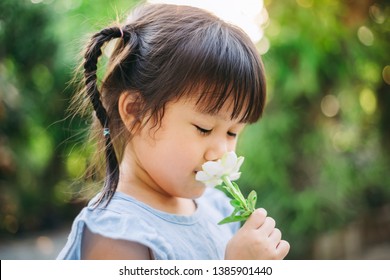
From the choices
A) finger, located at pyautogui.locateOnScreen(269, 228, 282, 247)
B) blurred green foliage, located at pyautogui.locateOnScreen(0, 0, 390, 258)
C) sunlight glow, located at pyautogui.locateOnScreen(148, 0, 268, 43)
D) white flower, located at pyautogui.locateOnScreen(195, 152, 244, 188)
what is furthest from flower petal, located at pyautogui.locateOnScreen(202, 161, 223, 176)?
blurred green foliage, located at pyautogui.locateOnScreen(0, 0, 390, 258)

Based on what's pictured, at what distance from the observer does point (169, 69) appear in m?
0.76

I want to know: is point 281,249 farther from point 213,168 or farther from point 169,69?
point 169,69

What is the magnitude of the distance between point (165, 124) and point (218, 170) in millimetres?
108

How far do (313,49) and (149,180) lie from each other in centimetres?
91

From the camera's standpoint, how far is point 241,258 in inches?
29.3

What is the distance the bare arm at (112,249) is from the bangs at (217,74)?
21 cm

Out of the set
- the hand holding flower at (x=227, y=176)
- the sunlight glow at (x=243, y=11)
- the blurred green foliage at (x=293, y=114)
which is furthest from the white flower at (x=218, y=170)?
the blurred green foliage at (x=293, y=114)

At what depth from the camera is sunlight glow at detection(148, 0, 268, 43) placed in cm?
94

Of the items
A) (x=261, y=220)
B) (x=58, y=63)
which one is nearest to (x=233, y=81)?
(x=261, y=220)

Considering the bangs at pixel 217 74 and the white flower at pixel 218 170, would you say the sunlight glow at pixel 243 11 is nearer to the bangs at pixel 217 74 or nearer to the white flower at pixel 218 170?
the bangs at pixel 217 74

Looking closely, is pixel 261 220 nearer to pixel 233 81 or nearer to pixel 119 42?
pixel 233 81

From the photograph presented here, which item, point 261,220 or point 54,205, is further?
point 54,205

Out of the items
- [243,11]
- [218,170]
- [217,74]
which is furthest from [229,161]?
[243,11]

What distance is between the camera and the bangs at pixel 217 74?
0.74 metres
